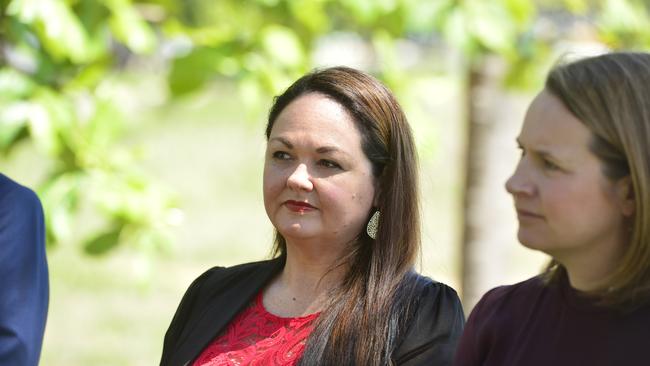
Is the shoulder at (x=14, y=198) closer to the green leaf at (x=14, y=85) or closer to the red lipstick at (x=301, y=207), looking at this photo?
the red lipstick at (x=301, y=207)

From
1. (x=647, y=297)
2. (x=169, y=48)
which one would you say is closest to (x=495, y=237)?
(x=169, y=48)

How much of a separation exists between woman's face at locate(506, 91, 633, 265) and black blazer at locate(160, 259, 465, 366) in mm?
605

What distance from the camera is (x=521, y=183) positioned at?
205cm

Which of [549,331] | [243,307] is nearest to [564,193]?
[549,331]

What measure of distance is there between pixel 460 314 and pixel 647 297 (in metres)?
0.70

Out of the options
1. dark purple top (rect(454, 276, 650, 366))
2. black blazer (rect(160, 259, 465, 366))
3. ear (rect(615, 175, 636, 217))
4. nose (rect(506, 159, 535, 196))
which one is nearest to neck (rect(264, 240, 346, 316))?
black blazer (rect(160, 259, 465, 366))

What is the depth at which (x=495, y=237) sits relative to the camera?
562 centimetres

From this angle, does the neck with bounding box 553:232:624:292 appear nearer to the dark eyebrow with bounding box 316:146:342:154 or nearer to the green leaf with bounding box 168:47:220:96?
the dark eyebrow with bounding box 316:146:342:154

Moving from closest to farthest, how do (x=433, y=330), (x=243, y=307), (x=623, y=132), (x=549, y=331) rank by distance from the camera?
(x=623, y=132) → (x=549, y=331) → (x=433, y=330) → (x=243, y=307)

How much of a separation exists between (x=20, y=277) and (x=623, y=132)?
1.66 metres

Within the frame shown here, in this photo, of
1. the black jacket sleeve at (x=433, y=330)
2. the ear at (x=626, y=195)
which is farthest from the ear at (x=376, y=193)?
the ear at (x=626, y=195)

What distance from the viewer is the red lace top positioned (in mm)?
2699

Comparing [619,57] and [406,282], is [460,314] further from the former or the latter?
[619,57]

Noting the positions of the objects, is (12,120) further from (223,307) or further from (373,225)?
(373,225)
